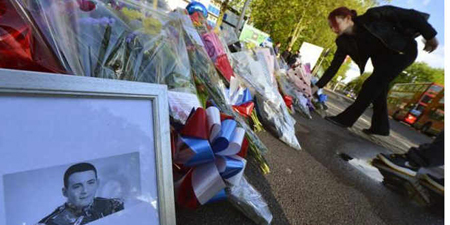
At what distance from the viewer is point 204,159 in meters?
0.89

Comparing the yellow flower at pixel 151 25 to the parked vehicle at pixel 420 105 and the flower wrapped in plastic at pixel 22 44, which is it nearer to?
the flower wrapped in plastic at pixel 22 44

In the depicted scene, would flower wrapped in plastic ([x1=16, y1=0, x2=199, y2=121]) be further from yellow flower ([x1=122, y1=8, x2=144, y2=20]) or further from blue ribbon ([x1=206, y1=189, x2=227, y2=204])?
blue ribbon ([x1=206, y1=189, x2=227, y2=204])

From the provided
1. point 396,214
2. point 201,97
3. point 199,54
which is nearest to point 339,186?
point 396,214

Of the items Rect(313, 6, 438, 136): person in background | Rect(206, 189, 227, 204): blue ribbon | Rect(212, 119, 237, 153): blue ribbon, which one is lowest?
Rect(206, 189, 227, 204): blue ribbon

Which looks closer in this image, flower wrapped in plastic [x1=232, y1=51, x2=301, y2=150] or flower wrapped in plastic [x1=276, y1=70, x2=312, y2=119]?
flower wrapped in plastic [x1=232, y1=51, x2=301, y2=150]

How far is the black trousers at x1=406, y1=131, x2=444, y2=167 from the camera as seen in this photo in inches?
75.4

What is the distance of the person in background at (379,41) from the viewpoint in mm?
2393

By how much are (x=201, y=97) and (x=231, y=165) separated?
0.73m

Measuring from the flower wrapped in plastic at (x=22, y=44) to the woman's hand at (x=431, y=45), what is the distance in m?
3.37

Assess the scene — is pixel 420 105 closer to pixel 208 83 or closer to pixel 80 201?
pixel 208 83

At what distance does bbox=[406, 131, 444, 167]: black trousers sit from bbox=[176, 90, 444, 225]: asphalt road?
38 cm

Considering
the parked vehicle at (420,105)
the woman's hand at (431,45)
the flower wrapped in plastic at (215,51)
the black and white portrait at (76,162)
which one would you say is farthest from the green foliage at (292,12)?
the black and white portrait at (76,162)

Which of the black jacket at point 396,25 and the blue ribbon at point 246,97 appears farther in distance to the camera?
the black jacket at point 396,25

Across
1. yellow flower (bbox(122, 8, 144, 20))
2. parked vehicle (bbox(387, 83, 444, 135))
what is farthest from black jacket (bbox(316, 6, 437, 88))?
parked vehicle (bbox(387, 83, 444, 135))
